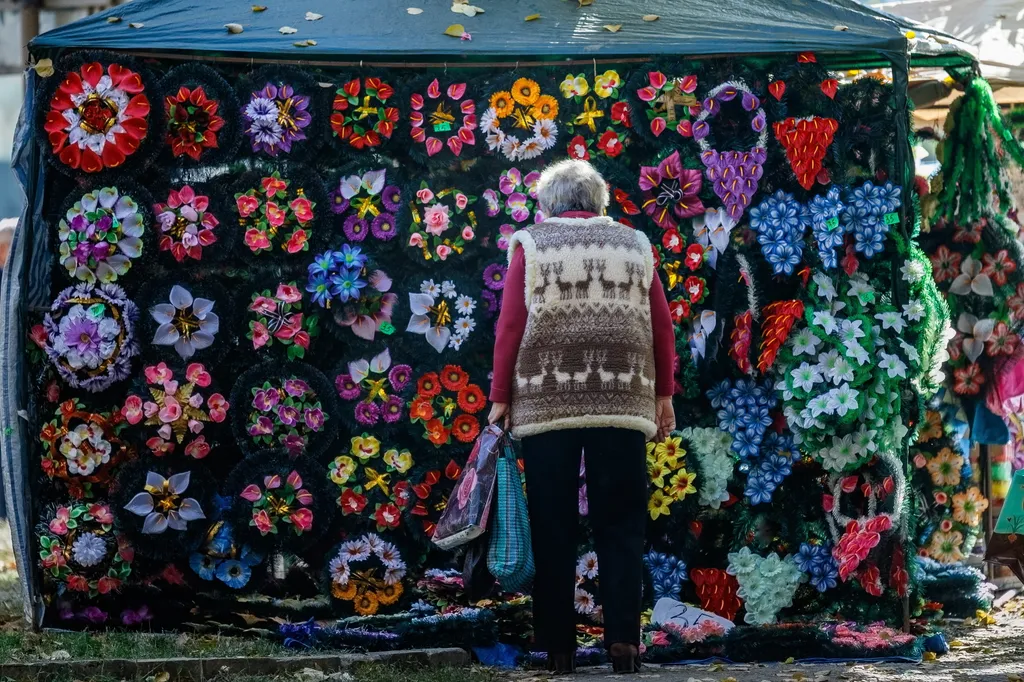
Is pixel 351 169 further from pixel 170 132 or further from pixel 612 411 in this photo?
pixel 612 411

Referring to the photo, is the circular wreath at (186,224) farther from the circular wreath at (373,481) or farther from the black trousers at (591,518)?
the black trousers at (591,518)

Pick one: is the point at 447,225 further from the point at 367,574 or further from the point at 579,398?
the point at 367,574

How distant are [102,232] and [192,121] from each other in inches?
24.4

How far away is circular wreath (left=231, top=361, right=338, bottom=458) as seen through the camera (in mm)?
6309

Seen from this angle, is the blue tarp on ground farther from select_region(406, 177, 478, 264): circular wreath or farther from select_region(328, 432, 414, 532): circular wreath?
select_region(328, 432, 414, 532): circular wreath

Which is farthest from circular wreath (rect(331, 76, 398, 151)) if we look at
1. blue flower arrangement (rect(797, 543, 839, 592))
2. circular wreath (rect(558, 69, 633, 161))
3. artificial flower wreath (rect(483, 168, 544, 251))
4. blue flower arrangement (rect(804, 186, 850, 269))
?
blue flower arrangement (rect(797, 543, 839, 592))

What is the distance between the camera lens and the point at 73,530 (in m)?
6.20

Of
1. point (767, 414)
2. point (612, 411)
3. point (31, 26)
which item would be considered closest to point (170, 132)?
point (612, 411)

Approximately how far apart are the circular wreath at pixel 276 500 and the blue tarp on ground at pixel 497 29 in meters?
1.80

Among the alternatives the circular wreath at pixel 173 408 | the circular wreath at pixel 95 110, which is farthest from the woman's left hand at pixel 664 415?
the circular wreath at pixel 95 110

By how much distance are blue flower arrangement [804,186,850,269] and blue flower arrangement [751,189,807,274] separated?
0.05 m

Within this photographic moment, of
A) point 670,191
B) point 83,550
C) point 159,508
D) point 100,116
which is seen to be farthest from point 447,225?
point 83,550

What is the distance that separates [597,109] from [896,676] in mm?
2678

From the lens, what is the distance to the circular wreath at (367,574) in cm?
628
